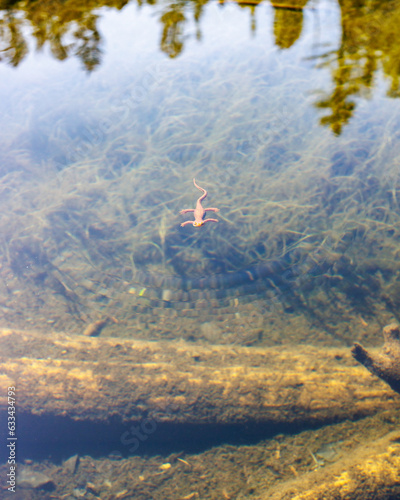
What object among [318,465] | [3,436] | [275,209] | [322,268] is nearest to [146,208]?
[275,209]

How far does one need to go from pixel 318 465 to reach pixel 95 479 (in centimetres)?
256

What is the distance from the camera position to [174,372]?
3.62m

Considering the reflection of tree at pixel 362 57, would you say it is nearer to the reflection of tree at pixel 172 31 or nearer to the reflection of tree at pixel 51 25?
the reflection of tree at pixel 172 31

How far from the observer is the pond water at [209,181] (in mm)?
4215

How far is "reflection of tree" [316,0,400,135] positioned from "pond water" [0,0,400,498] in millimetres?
30

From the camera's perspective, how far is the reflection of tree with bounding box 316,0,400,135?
15.8 ft

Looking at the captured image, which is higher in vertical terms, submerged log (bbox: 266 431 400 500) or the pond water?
the pond water

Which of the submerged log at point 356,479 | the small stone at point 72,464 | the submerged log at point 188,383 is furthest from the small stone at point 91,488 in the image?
the submerged log at point 356,479

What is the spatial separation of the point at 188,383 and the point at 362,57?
534 centimetres

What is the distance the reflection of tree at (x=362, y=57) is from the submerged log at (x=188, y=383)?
12.7 ft

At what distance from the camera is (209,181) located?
514 cm

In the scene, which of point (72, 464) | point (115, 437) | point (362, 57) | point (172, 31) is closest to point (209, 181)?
point (362, 57)

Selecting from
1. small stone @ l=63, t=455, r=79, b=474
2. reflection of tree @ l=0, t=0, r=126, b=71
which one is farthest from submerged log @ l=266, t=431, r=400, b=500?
reflection of tree @ l=0, t=0, r=126, b=71

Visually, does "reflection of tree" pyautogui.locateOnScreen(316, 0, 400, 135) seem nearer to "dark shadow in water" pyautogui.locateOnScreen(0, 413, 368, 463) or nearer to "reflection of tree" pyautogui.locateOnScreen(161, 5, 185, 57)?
"reflection of tree" pyautogui.locateOnScreen(161, 5, 185, 57)
